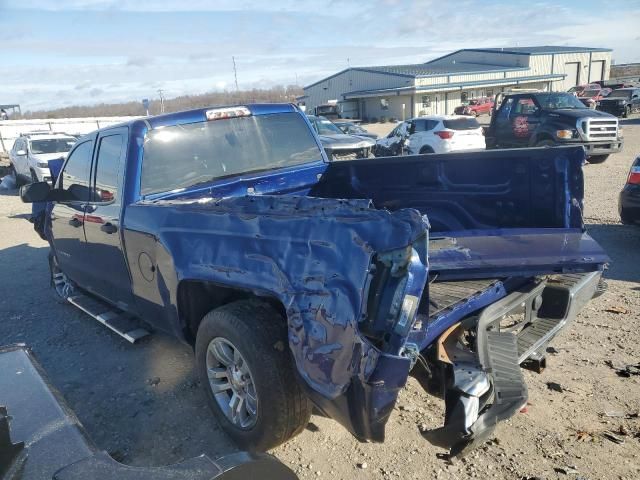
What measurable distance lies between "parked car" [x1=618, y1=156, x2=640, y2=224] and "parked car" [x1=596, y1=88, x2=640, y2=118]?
27.3m

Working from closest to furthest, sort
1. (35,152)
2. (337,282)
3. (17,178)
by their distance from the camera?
(337,282) < (35,152) < (17,178)

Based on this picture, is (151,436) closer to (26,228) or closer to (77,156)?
(77,156)

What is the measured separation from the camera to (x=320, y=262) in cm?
229

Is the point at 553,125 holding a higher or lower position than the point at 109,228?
lower

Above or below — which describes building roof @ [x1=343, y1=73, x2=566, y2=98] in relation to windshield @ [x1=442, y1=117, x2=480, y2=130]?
above

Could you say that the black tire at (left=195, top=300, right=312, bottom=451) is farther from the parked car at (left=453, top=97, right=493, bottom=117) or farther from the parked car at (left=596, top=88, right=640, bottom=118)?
the parked car at (left=453, top=97, right=493, bottom=117)

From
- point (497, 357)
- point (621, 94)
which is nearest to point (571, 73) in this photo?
point (621, 94)

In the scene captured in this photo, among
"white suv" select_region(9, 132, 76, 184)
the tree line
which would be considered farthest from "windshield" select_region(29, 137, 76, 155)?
the tree line

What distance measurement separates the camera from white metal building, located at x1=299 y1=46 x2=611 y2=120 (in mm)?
46156

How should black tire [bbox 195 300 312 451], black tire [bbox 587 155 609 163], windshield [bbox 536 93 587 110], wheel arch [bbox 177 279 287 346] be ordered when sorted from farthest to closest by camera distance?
windshield [bbox 536 93 587 110], black tire [bbox 587 155 609 163], wheel arch [bbox 177 279 287 346], black tire [bbox 195 300 312 451]

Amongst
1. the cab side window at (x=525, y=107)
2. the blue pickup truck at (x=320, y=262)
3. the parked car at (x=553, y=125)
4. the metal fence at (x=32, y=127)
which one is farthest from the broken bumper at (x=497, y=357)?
the metal fence at (x=32, y=127)

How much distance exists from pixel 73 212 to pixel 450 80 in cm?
4646

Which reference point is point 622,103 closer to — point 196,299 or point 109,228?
point 109,228

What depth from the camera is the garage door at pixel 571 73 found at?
55.7m
